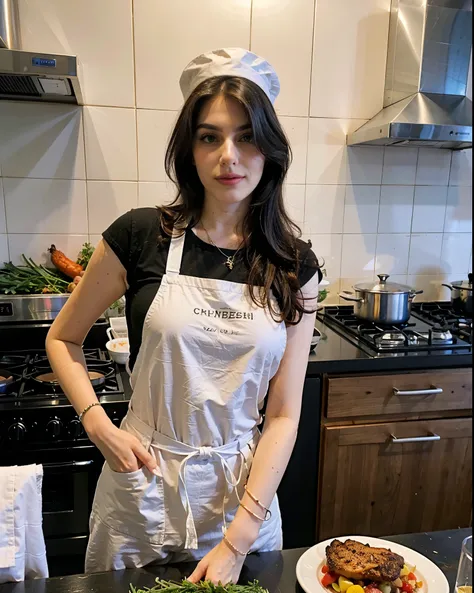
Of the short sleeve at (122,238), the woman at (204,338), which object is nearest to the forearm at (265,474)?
the woman at (204,338)

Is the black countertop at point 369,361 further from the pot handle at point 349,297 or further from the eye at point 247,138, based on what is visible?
the eye at point 247,138

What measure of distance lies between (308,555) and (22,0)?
204 centimetres

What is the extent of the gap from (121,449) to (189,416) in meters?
0.15

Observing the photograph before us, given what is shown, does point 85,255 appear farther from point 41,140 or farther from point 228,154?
point 228,154

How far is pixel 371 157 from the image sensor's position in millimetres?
2293

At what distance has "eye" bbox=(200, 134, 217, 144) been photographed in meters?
1.04

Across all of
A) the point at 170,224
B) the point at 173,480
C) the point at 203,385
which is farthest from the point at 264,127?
the point at 173,480

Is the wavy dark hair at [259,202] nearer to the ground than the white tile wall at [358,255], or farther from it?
farther from it

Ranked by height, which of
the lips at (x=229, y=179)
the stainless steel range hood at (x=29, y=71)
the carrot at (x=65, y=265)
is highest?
the stainless steel range hood at (x=29, y=71)

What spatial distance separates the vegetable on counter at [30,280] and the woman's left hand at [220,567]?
1338 millimetres

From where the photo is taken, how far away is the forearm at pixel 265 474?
95 cm

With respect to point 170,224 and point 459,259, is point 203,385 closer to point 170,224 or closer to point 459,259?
point 170,224

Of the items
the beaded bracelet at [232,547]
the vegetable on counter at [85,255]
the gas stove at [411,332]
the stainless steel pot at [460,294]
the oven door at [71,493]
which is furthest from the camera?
the stainless steel pot at [460,294]

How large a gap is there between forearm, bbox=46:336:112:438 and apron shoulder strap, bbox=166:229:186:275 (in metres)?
0.27
